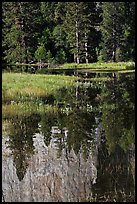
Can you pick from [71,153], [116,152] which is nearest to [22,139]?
[71,153]

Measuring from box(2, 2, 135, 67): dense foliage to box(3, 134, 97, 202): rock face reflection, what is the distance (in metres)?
40.7

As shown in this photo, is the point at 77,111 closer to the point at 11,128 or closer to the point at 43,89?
the point at 11,128

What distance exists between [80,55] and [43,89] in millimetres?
30967

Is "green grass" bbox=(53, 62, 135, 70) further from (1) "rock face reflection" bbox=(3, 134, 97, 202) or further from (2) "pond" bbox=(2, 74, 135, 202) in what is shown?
(1) "rock face reflection" bbox=(3, 134, 97, 202)

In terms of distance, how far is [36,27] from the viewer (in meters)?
57.9

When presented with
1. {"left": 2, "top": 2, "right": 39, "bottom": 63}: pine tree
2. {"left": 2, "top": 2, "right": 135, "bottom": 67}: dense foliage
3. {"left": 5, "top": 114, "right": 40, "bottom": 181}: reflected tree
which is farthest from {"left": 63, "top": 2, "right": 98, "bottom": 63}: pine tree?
{"left": 5, "top": 114, "right": 40, "bottom": 181}: reflected tree

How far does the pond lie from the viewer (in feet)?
31.9

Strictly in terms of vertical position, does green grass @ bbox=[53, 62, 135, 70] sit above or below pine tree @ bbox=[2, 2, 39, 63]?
below

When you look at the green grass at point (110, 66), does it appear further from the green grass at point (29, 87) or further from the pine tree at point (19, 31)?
the green grass at point (29, 87)

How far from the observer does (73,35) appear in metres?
55.8

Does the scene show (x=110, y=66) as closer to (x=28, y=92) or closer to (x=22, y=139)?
(x=28, y=92)

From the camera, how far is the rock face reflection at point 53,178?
9.50m

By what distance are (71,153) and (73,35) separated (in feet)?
145

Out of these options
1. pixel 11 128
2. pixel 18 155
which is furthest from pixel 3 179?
pixel 11 128
